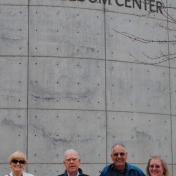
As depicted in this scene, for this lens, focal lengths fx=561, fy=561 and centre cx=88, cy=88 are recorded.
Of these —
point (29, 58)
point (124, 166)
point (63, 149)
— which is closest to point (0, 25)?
point (29, 58)

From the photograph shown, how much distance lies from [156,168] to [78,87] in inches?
219

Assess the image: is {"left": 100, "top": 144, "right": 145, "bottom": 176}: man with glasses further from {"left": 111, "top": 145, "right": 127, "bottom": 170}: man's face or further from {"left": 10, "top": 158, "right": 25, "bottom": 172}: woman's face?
{"left": 10, "top": 158, "right": 25, "bottom": 172}: woman's face

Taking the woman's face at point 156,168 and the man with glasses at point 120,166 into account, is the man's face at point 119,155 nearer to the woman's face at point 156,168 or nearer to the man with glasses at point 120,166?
the man with glasses at point 120,166

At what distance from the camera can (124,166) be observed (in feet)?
25.6

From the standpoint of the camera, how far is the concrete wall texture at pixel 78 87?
12188 millimetres

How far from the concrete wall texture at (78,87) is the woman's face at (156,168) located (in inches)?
203

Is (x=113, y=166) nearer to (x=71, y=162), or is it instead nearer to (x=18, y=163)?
(x=71, y=162)

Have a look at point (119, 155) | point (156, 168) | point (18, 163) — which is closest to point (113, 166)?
point (119, 155)

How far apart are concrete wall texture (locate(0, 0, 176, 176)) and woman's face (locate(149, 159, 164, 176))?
5165 mm

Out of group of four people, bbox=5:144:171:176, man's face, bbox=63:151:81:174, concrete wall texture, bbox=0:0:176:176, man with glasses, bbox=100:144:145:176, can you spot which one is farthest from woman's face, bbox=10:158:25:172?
concrete wall texture, bbox=0:0:176:176

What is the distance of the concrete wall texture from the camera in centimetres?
1219

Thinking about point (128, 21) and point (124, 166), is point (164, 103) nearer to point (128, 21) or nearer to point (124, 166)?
point (128, 21)

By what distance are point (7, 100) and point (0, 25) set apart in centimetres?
171

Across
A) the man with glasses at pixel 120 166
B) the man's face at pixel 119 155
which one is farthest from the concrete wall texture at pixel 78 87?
the man's face at pixel 119 155
